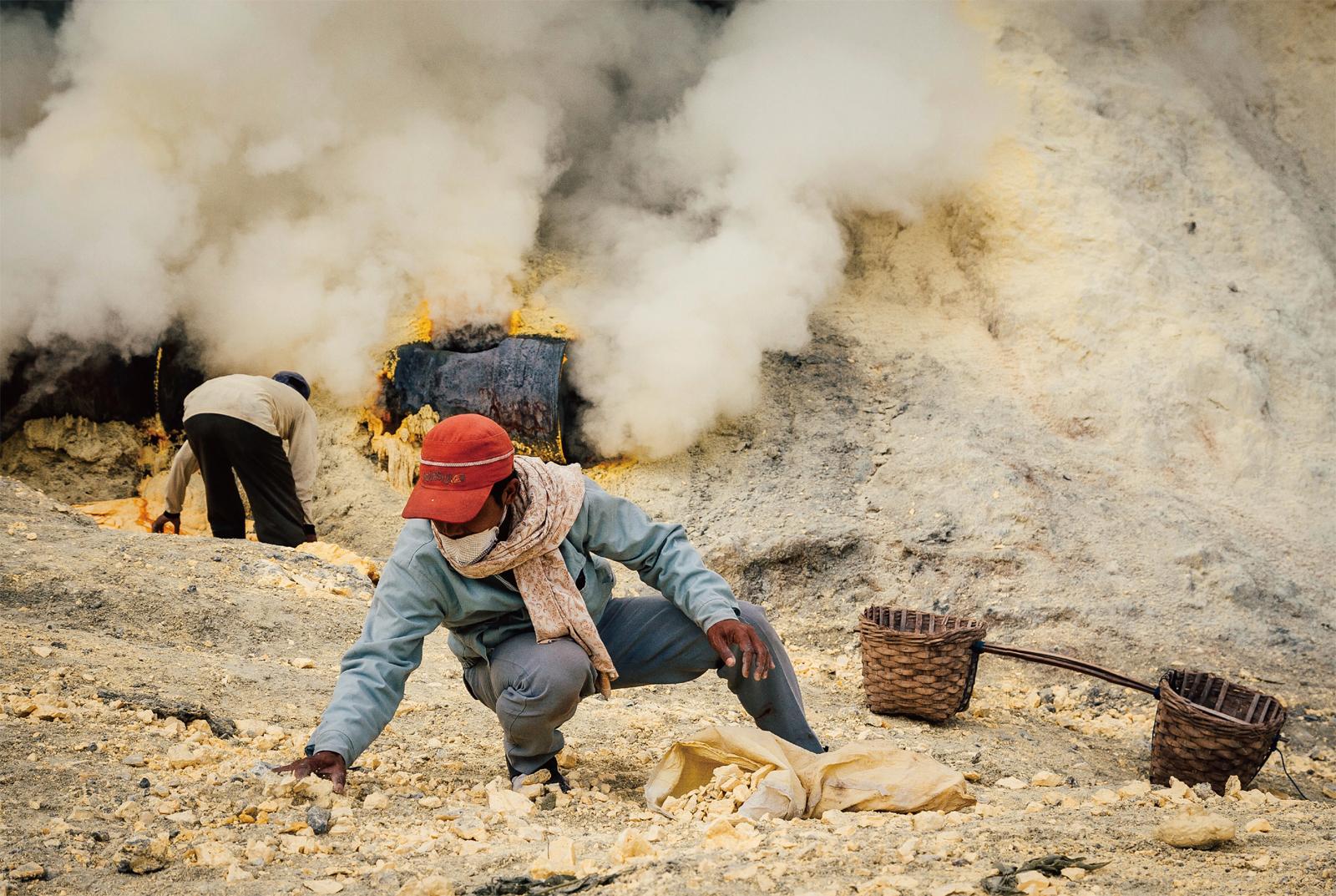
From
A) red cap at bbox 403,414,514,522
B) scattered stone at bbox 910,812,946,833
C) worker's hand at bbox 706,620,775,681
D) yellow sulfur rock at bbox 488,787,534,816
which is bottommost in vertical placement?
yellow sulfur rock at bbox 488,787,534,816

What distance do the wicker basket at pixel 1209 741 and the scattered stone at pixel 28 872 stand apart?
3.06 m

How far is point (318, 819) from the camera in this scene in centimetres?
235

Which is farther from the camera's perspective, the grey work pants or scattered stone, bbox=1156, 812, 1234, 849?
the grey work pants

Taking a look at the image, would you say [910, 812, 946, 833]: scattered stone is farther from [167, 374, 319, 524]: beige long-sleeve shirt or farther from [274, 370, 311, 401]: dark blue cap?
[274, 370, 311, 401]: dark blue cap

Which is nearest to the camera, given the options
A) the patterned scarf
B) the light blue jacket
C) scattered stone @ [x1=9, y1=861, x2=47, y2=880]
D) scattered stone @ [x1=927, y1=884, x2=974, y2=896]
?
scattered stone @ [x1=927, y1=884, x2=974, y2=896]

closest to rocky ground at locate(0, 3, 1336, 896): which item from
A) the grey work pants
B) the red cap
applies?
the grey work pants

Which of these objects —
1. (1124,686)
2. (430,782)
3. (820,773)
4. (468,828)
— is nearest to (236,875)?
(468,828)

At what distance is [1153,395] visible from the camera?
230 inches

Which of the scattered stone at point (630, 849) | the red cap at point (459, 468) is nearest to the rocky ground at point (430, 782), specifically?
the scattered stone at point (630, 849)

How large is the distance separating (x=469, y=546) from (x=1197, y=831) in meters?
1.66

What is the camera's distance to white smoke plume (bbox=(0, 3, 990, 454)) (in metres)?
5.96

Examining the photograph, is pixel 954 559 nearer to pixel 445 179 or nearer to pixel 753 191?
pixel 753 191

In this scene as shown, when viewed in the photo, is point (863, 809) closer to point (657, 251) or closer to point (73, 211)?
point (657, 251)

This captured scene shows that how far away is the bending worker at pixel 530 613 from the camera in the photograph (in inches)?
98.5
